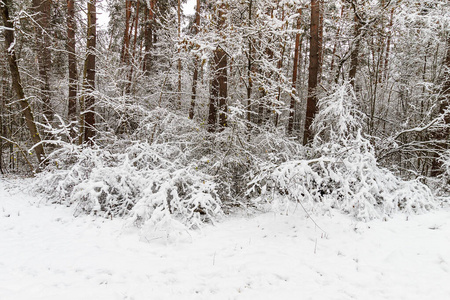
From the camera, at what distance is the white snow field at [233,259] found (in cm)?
338

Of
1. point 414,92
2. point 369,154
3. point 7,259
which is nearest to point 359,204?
point 369,154

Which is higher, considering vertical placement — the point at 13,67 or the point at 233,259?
the point at 13,67

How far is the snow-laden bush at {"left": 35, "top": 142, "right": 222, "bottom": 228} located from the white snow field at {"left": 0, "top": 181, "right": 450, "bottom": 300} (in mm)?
440

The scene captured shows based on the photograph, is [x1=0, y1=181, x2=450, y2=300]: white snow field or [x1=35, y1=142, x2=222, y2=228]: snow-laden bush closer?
[x1=0, y1=181, x2=450, y2=300]: white snow field

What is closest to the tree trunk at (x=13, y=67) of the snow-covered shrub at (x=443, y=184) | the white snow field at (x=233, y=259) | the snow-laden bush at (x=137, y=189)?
the snow-laden bush at (x=137, y=189)

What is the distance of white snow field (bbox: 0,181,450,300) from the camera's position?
3.38 m

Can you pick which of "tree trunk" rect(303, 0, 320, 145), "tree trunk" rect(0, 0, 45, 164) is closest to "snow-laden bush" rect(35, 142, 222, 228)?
"tree trunk" rect(0, 0, 45, 164)

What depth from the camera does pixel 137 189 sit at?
6328mm

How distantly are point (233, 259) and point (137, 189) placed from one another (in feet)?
10.6

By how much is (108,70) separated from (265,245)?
7.75 metres

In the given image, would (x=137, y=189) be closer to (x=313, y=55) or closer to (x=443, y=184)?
(x=313, y=55)

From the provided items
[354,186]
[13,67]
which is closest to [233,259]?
[354,186]

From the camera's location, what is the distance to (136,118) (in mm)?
8375

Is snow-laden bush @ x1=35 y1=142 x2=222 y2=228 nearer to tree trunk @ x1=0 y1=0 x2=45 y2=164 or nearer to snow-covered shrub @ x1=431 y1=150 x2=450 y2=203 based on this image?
tree trunk @ x1=0 y1=0 x2=45 y2=164
